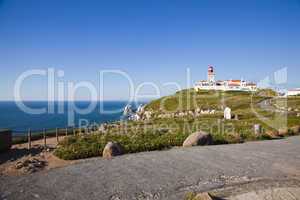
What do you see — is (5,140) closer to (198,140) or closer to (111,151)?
(111,151)

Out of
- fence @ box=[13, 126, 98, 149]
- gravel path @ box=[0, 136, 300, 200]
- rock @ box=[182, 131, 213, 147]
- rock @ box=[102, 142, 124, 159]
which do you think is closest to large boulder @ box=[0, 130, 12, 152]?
fence @ box=[13, 126, 98, 149]

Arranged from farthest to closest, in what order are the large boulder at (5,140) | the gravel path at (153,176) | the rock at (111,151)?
1. the large boulder at (5,140)
2. the rock at (111,151)
3. the gravel path at (153,176)

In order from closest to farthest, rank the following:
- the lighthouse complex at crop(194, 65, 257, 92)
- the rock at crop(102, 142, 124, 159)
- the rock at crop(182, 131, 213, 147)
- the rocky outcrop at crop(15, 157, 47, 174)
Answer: the rocky outcrop at crop(15, 157, 47, 174), the rock at crop(102, 142, 124, 159), the rock at crop(182, 131, 213, 147), the lighthouse complex at crop(194, 65, 257, 92)

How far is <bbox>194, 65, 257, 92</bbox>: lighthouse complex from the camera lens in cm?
11712

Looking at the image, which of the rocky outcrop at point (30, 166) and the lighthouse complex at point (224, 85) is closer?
the rocky outcrop at point (30, 166)

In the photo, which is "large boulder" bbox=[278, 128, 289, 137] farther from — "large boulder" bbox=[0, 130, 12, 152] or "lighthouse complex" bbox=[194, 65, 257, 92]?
"lighthouse complex" bbox=[194, 65, 257, 92]

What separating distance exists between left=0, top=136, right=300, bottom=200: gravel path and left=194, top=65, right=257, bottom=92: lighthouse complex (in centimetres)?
10777

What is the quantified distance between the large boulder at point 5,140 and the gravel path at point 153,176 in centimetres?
650

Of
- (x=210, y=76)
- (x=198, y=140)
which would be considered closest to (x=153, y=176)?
(x=198, y=140)

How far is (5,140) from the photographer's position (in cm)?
1612

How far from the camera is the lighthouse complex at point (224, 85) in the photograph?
4611 inches

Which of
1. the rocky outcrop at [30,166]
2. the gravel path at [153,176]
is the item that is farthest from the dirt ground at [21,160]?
the gravel path at [153,176]

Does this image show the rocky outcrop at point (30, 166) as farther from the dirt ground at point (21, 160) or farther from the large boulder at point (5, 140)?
the large boulder at point (5, 140)

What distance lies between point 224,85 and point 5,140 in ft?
377
